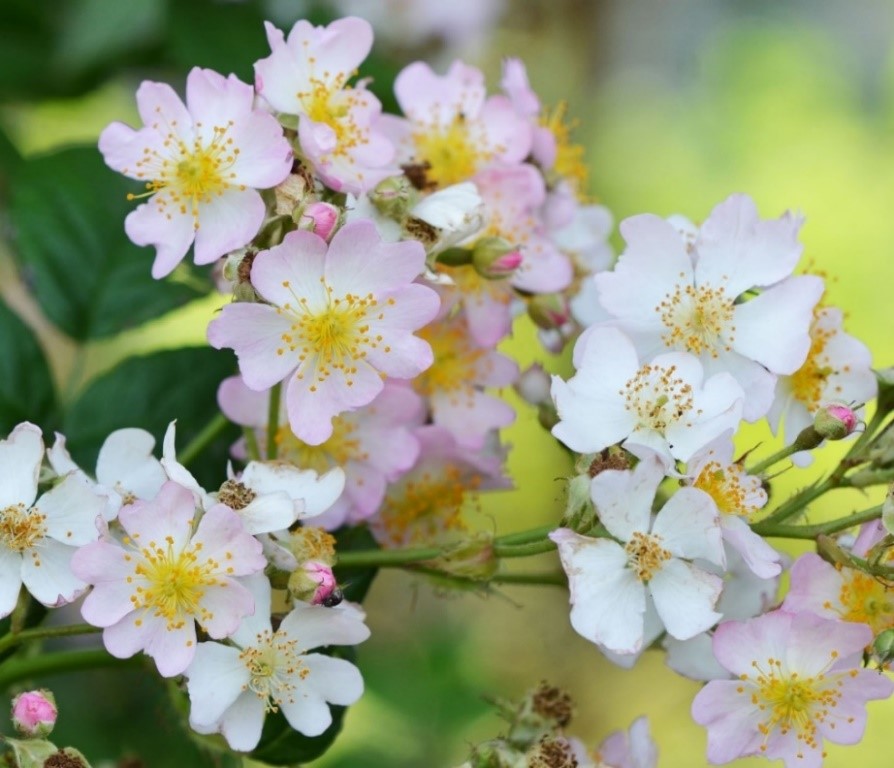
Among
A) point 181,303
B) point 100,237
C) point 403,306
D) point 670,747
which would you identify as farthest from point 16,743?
point 670,747

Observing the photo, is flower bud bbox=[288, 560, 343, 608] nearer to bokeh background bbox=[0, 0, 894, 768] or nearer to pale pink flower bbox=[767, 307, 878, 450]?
bokeh background bbox=[0, 0, 894, 768]

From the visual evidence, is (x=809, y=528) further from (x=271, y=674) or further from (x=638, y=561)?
(x=271, y=674)

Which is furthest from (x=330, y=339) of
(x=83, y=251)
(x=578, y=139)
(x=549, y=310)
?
(x=578, y=139)

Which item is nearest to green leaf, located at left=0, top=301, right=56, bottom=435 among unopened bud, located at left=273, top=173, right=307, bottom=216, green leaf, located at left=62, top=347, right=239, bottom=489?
green leaf, located at left=62, top=347, right=239, bottom=489

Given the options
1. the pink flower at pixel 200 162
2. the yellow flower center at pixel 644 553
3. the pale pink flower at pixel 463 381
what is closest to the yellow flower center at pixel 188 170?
the pink flower at pixel 200 162

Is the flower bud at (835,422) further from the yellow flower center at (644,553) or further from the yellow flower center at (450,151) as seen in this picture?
the yellow flower center at (450,151)

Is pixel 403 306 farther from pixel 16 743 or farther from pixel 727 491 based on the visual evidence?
pixel 16 743
